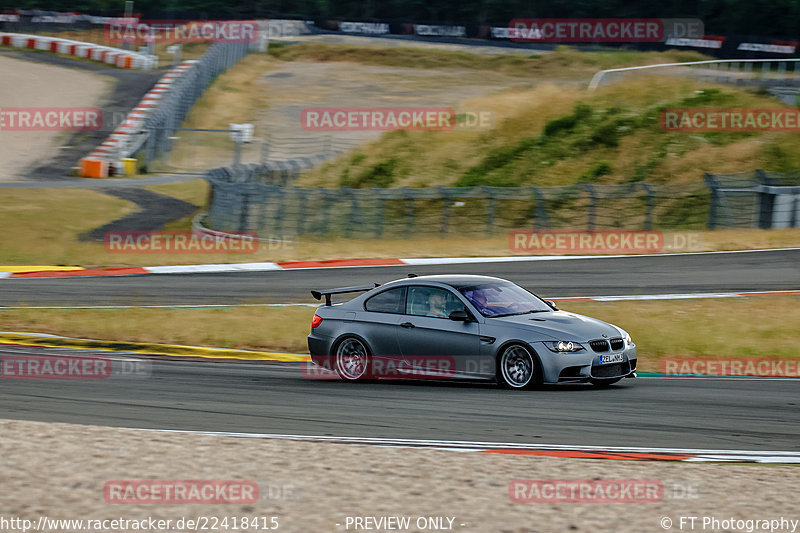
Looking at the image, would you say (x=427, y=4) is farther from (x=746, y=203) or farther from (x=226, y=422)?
(x=226, y=422)

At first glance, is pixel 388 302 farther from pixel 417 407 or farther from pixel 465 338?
pixel 417 407

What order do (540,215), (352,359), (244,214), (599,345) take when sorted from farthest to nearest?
(540,215) < (244,214) < (352,359) < (599,345)

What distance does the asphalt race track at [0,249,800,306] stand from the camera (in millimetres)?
19516

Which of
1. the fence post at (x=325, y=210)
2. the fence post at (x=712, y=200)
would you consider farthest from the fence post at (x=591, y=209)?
the fence post at (x=325, y=210)

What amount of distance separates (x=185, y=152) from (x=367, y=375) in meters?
34.5

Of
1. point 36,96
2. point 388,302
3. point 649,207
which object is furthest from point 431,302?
point 36,96

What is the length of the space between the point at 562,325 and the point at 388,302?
2.15m

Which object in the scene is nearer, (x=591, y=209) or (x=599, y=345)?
(x=599, y=345)

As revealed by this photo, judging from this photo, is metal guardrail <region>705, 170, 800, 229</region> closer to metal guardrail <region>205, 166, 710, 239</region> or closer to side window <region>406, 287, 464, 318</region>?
metal guardrail <region>205, 166, 710, 239</region>

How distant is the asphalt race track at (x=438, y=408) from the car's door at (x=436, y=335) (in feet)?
0.99

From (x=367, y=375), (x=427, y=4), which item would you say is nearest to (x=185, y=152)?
(x=367, y=375)

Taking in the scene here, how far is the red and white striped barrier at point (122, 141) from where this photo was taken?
37469 millimetres

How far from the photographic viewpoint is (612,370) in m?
11.0

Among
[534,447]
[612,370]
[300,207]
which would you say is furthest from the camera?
[300,207]
